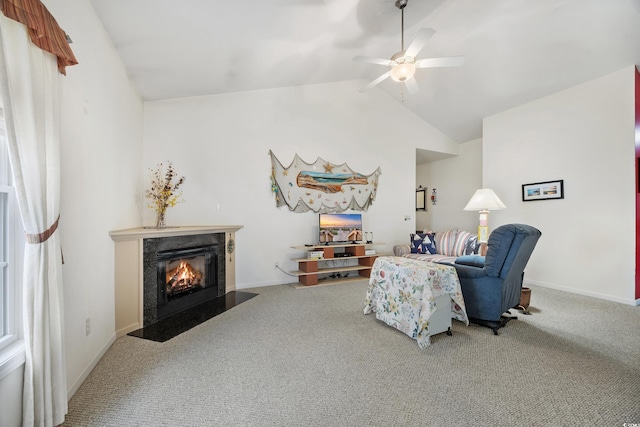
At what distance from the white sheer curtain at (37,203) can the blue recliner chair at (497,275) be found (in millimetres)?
3071

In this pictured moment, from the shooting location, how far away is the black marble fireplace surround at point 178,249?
2.63 meters

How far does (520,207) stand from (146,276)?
5.41 metres

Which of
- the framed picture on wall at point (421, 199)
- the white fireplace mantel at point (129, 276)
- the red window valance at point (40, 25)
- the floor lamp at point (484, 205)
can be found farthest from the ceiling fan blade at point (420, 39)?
the framed picture on wall at point (421, 199)

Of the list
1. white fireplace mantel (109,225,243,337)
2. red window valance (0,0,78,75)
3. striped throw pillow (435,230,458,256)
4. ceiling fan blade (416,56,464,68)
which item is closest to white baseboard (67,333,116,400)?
white fireplace mantel (109,225,243,337)

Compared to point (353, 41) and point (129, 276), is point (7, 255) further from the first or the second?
point (353, 41)

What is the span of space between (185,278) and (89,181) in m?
1.61

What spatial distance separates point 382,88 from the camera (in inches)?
205

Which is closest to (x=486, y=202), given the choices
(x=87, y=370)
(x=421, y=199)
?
(x=421, y=199)

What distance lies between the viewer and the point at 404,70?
8.97ft

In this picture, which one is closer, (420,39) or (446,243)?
(420,39)

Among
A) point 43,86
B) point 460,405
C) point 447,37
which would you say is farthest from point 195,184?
point 447,37

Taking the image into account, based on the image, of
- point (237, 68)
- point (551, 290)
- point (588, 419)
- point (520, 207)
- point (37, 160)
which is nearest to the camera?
point (37, 160)

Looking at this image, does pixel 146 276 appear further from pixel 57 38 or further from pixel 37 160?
pixel 57 38

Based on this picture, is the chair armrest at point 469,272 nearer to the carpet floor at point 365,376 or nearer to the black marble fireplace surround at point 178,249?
the carpet floor at point 365,376
